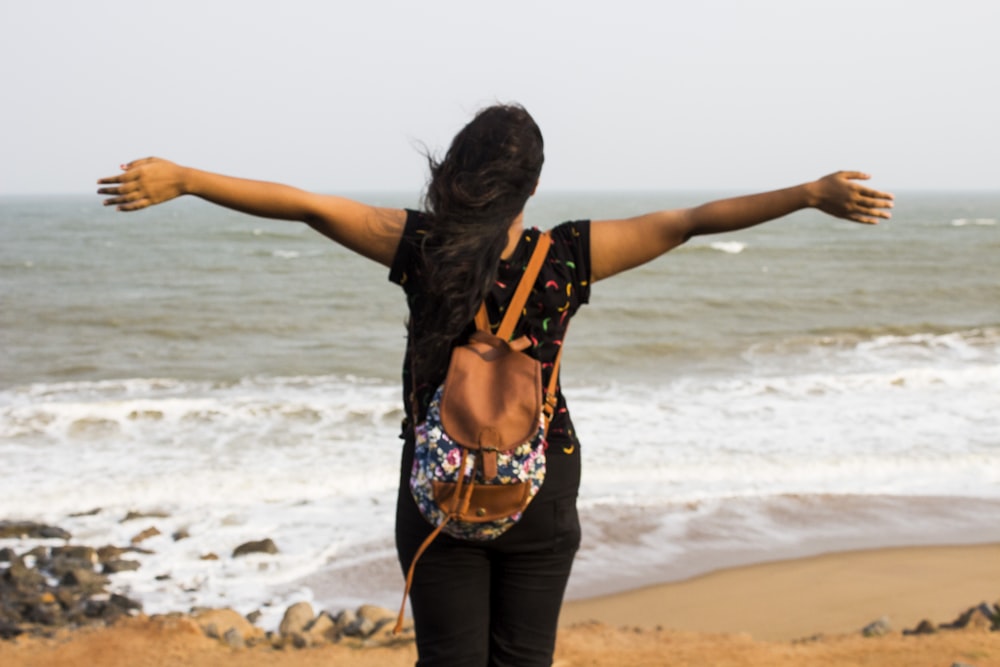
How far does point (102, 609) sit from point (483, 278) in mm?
4713

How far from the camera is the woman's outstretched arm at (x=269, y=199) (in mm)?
2079

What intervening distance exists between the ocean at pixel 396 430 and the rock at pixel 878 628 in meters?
1.31

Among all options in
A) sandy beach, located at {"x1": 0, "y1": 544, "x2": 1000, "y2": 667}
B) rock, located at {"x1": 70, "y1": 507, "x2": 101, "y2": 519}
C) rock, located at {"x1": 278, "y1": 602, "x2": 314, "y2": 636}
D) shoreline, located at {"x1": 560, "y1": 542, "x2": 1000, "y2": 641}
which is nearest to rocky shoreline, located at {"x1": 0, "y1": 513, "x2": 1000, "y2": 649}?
rock, located at {"x1": 278, "y1": 602, "x2": 314, "y2": 636}

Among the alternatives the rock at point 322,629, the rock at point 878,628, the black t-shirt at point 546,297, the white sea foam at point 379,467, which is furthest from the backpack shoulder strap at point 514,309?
the white sea foam at point 379,467

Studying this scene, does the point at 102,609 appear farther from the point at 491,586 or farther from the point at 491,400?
the point at 491,400

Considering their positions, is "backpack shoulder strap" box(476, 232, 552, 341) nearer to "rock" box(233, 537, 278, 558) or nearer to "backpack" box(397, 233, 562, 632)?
"backpack" box(397, 233, 562, 632)

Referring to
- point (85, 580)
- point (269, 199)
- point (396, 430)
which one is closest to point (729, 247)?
point (396, 430)

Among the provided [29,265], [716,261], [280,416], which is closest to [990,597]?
[280,416]

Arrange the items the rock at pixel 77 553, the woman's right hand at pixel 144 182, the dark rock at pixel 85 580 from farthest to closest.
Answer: the rock at pixel 77 553, the dark rock at pixel 85 580, the woman's right hand at pixel 144 182

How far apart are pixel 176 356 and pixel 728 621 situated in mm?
11578

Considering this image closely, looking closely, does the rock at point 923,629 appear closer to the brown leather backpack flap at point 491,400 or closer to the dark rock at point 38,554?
the brown leather backpack flap at point 491,400

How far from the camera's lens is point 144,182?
2.08m

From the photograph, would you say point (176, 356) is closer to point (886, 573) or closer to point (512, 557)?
point (886, 573)

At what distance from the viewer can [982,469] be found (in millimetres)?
8617
